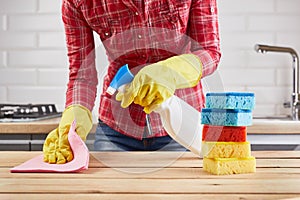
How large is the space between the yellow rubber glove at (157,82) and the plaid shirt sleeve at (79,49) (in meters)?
0.36

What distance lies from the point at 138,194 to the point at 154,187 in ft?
0.19

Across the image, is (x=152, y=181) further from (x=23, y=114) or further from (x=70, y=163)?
(x=23, y=114)

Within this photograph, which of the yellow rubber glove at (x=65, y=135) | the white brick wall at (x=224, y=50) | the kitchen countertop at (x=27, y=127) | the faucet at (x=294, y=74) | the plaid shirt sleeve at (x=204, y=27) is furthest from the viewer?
the white brick wall at (x=224, y=50)

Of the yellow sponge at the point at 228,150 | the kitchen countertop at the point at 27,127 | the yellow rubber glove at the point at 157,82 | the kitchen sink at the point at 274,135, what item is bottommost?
the kitchen sink at the point at 274,135

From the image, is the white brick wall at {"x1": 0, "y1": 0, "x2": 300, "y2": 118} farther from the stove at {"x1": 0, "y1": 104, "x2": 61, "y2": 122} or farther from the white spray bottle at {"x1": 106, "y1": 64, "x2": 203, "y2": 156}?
the white spray bottle at {"x1": 106, "y1": 64, "x2": 203, "y2": 156}

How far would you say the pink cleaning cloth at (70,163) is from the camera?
3.34ft

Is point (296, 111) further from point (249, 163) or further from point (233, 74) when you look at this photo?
point (249, 163)

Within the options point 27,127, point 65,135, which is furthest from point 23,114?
point 65,135

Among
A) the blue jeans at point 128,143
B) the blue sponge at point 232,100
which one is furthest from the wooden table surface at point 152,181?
the blue jeans at point 128,143

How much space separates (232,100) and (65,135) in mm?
393

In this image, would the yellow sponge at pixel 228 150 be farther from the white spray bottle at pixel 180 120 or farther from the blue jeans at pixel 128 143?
the blue jeans at pixel 128 143

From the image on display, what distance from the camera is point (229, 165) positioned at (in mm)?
1008

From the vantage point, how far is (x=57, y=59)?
2229mm

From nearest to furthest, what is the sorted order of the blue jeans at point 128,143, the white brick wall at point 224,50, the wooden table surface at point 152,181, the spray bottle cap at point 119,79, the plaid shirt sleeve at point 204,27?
the wooden table surface at point 152,181, the spray bottle cap at point 119,79, the plaid shirt sleeve at point 204,27, the blue jeans at point 128,143, the white brick wall at point 224,50
